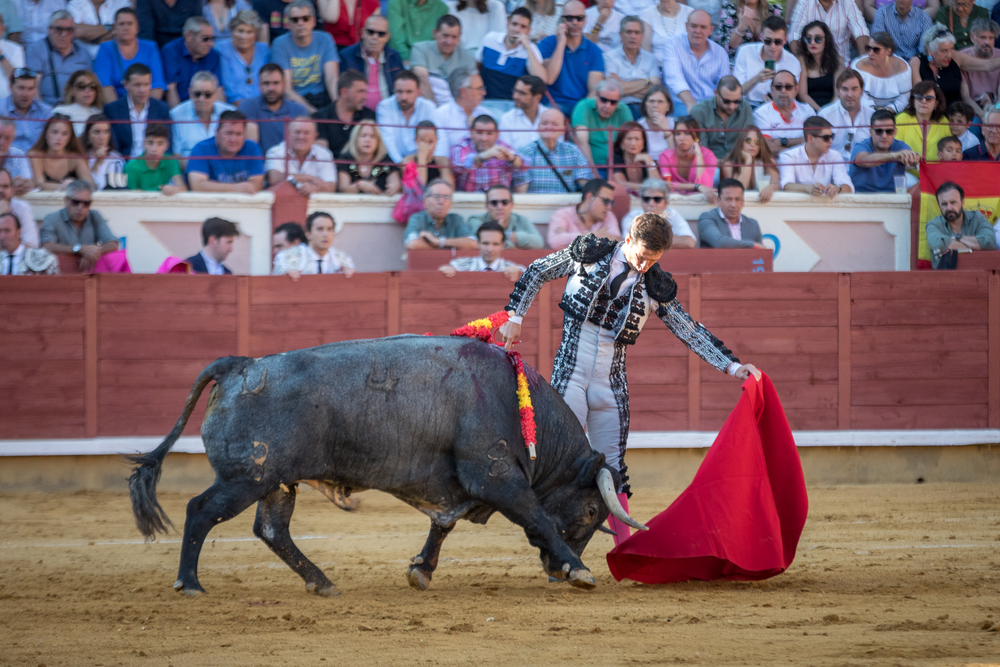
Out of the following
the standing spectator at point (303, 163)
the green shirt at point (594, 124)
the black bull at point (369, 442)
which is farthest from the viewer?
the green shirt at point (594, 124)

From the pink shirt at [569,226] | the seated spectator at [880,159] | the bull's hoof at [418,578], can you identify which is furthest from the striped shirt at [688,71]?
the bull's hoof at [418,578]

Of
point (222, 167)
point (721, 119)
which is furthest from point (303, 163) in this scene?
point (721, 119)

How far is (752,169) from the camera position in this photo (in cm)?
754

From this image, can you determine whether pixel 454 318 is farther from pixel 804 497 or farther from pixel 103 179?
pixel 804 497

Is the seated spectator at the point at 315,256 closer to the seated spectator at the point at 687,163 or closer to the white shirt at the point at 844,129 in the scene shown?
the seated spectator at the point at 687,163

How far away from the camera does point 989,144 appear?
770 cm

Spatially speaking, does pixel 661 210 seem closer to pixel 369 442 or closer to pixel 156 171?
pixel 156 171

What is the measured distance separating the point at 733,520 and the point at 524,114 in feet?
13.6

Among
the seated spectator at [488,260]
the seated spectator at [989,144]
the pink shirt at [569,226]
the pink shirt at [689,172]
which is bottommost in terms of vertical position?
the seated spectator at [488,260]

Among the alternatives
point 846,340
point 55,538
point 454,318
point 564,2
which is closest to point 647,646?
point 55,538

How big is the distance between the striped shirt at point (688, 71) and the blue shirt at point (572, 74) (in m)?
0.57

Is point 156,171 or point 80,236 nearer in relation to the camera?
point 80,236

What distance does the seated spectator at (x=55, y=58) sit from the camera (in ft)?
23.6

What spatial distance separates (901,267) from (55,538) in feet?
19.2
